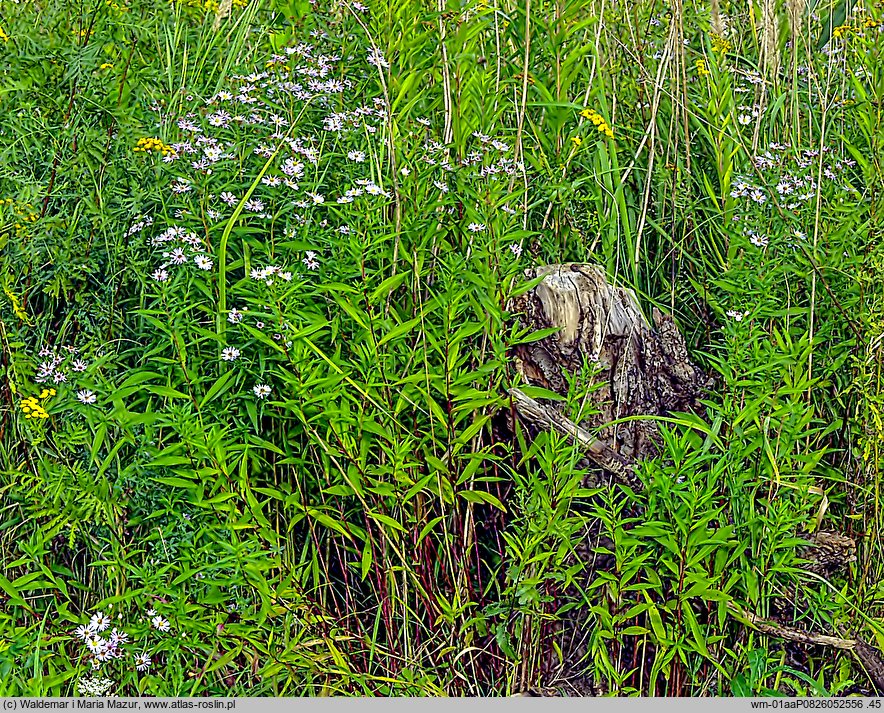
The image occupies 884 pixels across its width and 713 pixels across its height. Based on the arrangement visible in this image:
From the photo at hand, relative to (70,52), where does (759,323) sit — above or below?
below

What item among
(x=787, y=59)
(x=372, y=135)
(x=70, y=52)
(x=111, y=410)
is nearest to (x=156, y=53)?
(x=70, y=52)

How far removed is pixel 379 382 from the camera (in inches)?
92.6

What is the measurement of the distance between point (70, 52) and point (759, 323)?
6.73ft

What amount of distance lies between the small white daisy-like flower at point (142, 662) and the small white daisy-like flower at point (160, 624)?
0.07 metres

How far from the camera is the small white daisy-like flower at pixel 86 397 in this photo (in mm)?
2318

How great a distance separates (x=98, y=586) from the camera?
2477 mm

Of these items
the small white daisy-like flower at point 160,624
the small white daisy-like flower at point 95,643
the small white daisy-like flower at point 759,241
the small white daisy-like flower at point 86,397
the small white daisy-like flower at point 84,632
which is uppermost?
the small white daisy-like flower at point 759,241

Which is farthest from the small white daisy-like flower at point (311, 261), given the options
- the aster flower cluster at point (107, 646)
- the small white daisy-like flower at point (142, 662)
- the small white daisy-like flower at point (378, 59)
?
the small white daisy-like flower at point (142, 662)

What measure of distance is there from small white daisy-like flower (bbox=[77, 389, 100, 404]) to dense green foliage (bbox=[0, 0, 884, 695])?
1.2 inches

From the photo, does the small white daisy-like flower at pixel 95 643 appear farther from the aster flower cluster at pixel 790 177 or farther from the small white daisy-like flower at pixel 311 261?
the aster flower cluster at pixel 790 177

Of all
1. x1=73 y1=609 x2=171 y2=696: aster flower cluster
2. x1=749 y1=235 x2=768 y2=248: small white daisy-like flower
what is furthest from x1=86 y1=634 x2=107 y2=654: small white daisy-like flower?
x1=749 y1=235 x2=768 y2=248: small white daisy-like flower

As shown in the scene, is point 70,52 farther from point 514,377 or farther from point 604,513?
point 604,513

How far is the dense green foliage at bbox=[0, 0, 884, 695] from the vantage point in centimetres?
232

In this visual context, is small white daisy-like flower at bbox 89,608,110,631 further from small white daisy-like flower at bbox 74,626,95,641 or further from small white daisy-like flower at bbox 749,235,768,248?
small white daisy-like flower at bbox 749,235,768,248
